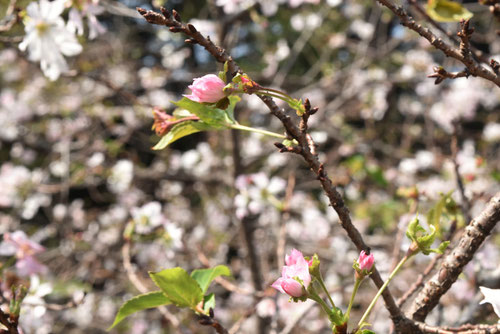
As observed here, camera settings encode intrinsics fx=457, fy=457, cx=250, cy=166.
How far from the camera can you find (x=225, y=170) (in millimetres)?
2682

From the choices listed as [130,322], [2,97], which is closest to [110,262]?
[130,322]

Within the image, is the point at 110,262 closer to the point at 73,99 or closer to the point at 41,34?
the point at 73,99

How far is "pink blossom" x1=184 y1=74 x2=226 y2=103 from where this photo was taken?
52cm

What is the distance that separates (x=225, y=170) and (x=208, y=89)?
2.17m

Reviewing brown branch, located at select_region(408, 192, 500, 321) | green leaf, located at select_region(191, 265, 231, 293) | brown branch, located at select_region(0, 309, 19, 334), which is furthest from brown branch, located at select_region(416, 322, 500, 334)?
brown branch, located at select_region(0, 309, 19, 334)

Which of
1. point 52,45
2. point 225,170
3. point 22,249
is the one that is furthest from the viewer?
point 225,170

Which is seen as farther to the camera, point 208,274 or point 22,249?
point 22,249

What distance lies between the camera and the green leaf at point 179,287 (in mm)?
540

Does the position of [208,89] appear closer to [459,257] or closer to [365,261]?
[365,261]

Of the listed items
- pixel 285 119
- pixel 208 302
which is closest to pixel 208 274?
pixel 208 302

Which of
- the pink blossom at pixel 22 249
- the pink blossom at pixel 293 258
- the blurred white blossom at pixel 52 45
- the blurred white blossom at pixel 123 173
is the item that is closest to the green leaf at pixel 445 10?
the pink blossom at pixel 293 258

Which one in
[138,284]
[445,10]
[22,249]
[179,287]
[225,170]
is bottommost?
[225,170]

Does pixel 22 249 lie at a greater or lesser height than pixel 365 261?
lesser

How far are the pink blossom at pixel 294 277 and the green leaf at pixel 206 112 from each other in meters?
0.19
